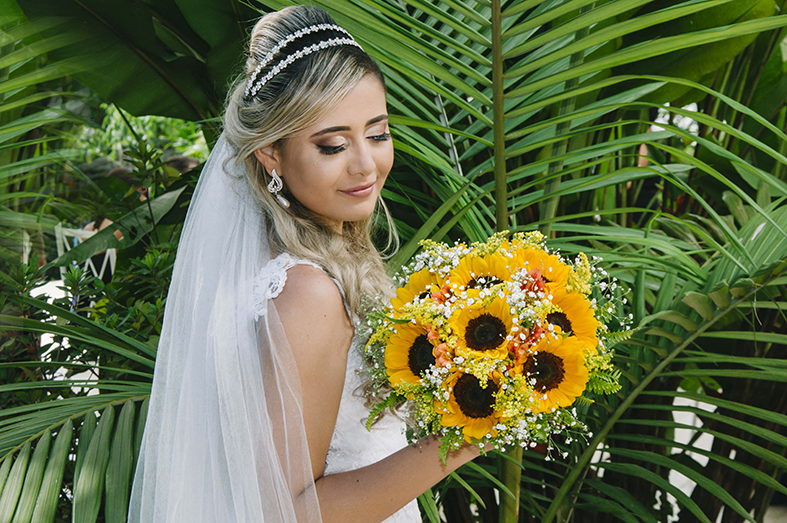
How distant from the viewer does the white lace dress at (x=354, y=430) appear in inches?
41.3

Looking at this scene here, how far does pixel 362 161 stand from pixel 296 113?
0.44 ft

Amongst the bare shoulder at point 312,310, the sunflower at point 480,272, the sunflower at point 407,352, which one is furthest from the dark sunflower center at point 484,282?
the bare shoulder at point 312,310

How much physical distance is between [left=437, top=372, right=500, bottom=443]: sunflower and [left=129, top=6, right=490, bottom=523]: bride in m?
0.15

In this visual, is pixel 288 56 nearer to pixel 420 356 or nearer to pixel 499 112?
pixel 499 112

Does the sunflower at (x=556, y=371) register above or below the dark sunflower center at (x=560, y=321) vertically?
below

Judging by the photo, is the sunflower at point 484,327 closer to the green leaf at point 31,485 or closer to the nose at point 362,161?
the nose at point 362,161

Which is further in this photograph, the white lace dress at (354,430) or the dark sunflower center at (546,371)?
the white lace dress at (354,430)

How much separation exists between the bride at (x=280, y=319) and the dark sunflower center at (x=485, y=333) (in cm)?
21

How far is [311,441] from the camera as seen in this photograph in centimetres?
96

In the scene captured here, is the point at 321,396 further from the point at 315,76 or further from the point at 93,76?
the point at 93,76

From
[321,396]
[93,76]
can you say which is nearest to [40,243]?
[93,76]

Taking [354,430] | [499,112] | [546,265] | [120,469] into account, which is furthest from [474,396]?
[120,469]

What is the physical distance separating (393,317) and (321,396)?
164mm

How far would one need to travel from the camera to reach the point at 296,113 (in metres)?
1.01
